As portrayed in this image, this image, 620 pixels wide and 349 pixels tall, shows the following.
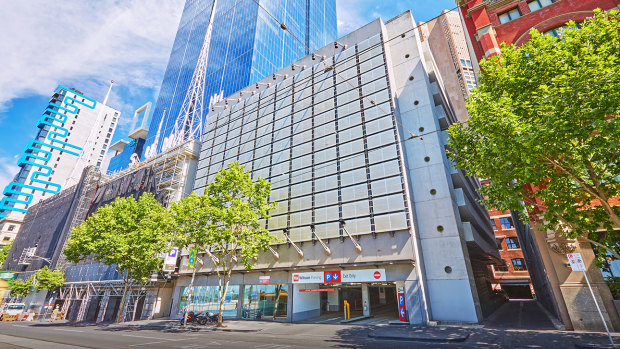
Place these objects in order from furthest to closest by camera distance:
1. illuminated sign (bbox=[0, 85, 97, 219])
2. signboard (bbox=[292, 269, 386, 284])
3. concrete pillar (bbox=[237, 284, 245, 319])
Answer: illuminated sign (bbox=[0, 85, 97, 219]) < concrete pillar (bbox=[237, 284, 245, 319]) < signboard (bbox=[292, 269, 386, 284])

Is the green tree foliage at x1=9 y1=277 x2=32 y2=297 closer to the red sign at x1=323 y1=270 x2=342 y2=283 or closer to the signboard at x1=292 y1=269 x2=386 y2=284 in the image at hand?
the signboard at x1=292 y1=269 x2=386 y2=284

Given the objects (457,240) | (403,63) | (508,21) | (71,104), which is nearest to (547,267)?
(457,240)

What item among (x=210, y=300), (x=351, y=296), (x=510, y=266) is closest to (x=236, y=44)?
(x=210, y=300)

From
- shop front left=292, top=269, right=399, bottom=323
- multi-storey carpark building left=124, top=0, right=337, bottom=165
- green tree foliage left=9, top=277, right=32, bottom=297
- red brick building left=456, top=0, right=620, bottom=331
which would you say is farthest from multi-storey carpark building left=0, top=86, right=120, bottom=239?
red brick building left=456, top=0, right=620, bottom=331

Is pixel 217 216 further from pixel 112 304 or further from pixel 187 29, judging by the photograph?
pixel 187 29

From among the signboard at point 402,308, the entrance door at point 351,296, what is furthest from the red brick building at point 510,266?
the signboard at point 402,308

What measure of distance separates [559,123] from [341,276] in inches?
711

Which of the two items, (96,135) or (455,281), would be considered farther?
(96,135)

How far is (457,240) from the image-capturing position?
20.2 m

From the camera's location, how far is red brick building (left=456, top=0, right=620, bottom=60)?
19.1 meters

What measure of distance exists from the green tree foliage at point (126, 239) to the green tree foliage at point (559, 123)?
87.9ft

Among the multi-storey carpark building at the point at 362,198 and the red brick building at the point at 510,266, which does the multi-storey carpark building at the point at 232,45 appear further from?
the red brick building at the point at 510,266

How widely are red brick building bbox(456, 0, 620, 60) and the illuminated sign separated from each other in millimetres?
135916

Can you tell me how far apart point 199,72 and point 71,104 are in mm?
83216
